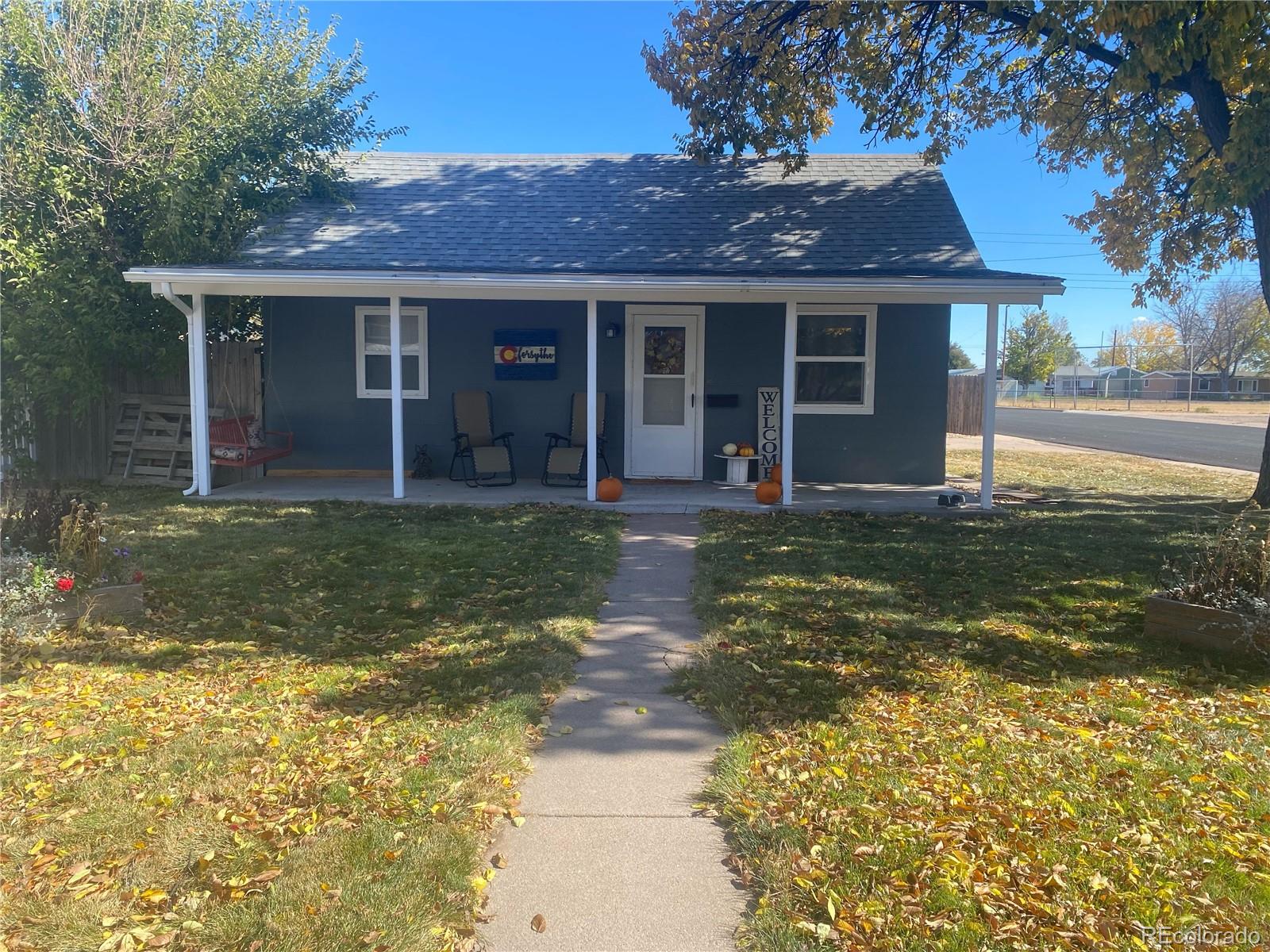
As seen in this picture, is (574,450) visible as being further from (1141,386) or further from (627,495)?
(1141,386)

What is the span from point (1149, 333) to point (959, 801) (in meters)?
95.7

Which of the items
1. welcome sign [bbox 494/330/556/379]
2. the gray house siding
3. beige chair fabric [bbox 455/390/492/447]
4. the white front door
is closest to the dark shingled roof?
the gray house siding

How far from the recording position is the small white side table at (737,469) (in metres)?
11.0

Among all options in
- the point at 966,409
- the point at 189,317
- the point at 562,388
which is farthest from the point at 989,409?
the point at 966,409

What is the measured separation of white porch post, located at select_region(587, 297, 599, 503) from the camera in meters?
9.23

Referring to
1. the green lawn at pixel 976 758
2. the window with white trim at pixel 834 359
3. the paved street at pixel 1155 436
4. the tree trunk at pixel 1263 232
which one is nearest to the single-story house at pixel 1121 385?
the paved street at pixel 1155 436

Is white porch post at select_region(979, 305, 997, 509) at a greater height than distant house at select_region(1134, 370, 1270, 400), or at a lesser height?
lesser

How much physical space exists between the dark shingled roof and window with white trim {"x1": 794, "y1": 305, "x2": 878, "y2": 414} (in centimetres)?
106

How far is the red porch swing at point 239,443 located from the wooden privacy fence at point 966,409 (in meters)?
20.0

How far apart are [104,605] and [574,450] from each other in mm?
6177

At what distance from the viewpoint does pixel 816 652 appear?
4801mm

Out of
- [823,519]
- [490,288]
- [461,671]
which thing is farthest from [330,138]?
[461,671]

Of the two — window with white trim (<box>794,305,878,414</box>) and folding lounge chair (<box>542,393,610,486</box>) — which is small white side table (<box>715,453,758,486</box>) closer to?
window with white trim (<box>794,305,878,414</box>)

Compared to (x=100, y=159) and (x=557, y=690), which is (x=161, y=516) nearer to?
(x=100, y=159)
